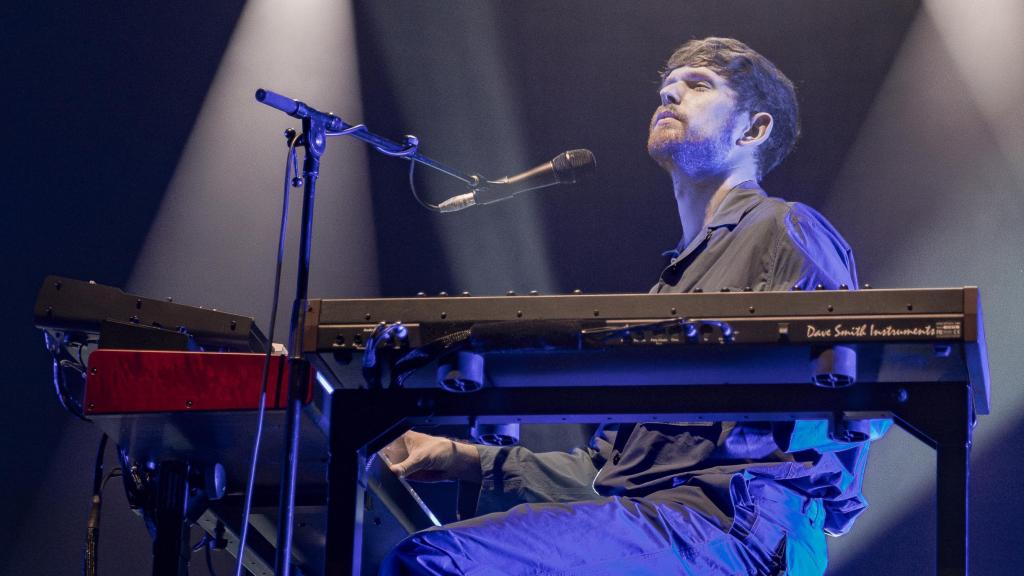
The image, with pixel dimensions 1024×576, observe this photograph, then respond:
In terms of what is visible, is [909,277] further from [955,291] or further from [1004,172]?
[955,291]

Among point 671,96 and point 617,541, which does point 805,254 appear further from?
point 671,96

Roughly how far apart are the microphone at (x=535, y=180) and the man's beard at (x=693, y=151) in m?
0.44

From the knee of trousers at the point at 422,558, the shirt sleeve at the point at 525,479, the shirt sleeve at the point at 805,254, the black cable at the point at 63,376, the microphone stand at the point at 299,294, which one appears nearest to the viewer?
the knee of trousers at the point at 422,558

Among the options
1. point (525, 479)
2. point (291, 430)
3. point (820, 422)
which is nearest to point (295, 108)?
point (291, 430)

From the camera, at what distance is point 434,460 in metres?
2.51

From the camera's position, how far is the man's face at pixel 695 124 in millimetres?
3172

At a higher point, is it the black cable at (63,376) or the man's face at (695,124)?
the man's face at (695,124)

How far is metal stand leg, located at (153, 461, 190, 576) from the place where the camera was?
2186 millimetres

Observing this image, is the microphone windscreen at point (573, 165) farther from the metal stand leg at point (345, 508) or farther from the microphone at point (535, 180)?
the metal stand leg at point (345, 508)

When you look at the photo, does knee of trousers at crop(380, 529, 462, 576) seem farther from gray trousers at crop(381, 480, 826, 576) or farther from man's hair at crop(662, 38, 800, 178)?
man's hair at crop(662, 38, 800, 178)

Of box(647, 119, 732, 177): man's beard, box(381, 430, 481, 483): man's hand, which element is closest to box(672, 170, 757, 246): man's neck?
box(647, 119, 732, 177): man's beard

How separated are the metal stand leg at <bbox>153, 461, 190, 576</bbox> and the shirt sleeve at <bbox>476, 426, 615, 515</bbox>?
68cm

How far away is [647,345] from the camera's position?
162 centimetres

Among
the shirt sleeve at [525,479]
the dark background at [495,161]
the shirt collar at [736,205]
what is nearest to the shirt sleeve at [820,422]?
the shirt collar at [736,205]
